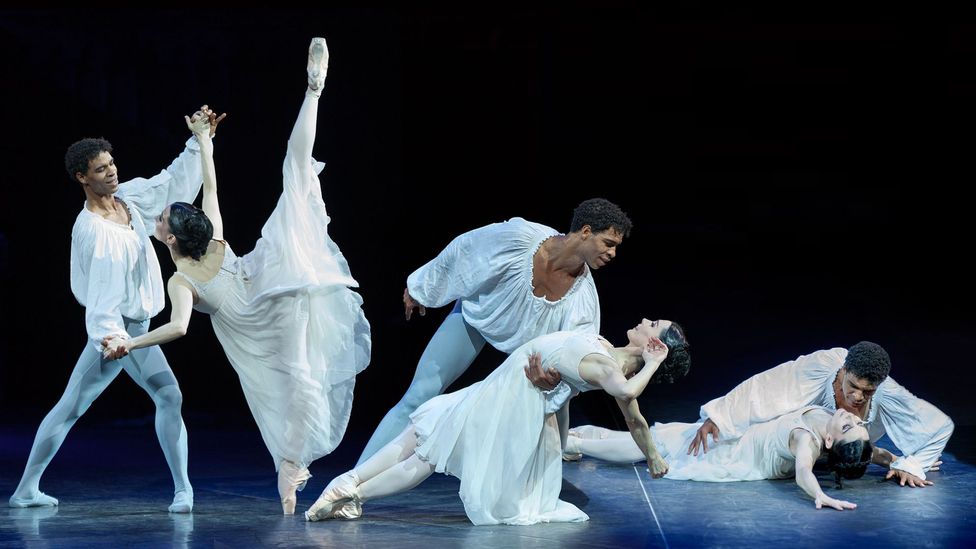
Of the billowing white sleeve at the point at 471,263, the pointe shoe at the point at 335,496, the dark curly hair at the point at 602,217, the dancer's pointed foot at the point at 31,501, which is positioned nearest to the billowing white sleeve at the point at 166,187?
the billowing white sleeve at the point at 471,263

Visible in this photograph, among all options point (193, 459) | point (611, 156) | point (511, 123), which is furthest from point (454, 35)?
point (193, 459)

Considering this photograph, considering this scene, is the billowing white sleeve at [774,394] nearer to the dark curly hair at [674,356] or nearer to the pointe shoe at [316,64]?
the dark curly hair at [674,356]

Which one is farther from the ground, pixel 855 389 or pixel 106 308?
pixel 106 308

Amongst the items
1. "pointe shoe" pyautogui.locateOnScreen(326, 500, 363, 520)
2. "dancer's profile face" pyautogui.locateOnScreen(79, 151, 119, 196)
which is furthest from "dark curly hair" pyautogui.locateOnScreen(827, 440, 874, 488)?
"dancer's profile face" pyautogui.locateOnScreen(79, 151, 119, 196)

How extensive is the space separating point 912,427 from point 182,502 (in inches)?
109

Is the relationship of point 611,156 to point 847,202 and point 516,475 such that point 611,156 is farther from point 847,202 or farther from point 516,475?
point 516,475

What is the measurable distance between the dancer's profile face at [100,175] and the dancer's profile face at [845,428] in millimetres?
2749

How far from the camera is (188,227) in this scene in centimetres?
450

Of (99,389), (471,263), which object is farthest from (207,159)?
(471,263)

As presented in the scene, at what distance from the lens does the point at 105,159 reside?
15.4 feet

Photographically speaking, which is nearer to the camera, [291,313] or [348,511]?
[348,511]

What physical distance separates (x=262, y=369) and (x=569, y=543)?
4.21ft

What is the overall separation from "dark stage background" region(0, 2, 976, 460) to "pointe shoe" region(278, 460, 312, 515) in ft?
3.85

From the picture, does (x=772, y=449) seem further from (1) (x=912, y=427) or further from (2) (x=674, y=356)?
(2) (x=674, y=356)
